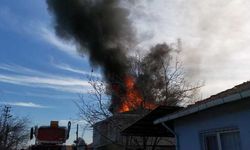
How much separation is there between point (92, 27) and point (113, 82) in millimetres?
11416

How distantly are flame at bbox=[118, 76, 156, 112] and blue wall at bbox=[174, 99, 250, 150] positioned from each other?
1096 cm

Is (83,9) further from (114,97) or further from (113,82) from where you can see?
(114,97)

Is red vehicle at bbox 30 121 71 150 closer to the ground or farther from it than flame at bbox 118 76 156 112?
closer to the ground

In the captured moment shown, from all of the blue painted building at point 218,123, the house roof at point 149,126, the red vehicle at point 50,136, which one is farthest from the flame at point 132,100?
the blue painted building at point 218,123

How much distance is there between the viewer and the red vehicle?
13742 mm

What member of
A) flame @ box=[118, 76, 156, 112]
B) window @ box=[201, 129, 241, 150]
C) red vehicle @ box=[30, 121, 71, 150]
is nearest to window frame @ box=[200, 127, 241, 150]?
window @ box=[201, 129, 241, 150]

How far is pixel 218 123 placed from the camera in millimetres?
5934

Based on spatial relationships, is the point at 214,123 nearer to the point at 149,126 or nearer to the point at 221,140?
the point at 221,140

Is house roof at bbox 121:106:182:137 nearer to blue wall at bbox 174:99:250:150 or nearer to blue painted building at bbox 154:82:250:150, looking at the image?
blue wall at bbox 174:99:250:150

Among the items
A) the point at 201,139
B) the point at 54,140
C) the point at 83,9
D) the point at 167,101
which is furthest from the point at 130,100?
the point at 83,9

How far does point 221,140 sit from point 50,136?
31.8 feet

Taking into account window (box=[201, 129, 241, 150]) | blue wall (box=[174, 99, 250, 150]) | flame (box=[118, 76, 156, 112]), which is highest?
flame (box=[118, 76, 156, 112])

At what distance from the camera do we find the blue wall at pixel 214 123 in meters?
5.20

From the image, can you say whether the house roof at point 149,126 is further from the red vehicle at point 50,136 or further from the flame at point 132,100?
the flame at point 132,100
